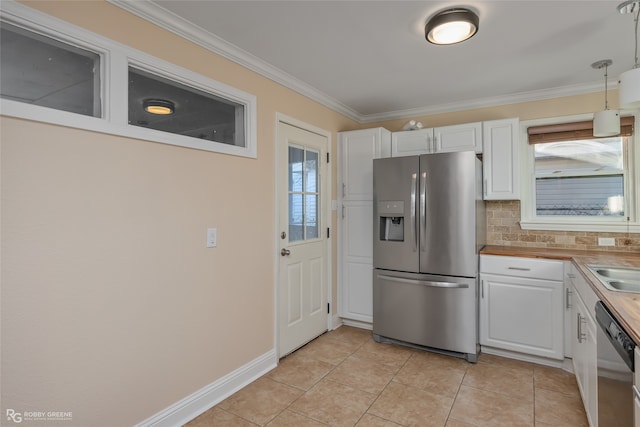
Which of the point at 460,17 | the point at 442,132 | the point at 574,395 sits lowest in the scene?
the point at 574,395

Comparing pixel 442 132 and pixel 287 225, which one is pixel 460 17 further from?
pixel 287 225

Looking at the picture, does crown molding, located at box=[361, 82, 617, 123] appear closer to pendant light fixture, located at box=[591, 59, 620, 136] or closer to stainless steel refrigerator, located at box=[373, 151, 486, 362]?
pendant light fixture, located at box=[591, 59, 620, 136]

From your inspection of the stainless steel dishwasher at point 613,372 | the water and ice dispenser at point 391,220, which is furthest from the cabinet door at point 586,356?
the water and ice dispenser at point 391,220

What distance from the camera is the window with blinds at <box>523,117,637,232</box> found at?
3000 mm

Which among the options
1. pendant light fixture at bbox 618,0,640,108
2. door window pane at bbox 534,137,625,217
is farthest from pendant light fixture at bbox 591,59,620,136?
pendant light fixture at bbox 618,0,640,108

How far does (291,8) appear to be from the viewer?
1.86 meters

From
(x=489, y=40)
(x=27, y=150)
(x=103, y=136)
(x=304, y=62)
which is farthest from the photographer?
(x=304, y=62)

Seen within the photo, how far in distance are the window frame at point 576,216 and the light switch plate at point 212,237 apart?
2.92 metres

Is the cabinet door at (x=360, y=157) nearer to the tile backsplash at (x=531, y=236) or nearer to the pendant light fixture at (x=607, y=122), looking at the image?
the tile backsplash at (x=531, y=236)

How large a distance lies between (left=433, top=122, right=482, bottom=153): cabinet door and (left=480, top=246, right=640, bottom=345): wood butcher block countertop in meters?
1.03

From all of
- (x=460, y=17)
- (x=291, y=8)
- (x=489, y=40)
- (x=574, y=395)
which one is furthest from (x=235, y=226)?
(x=574, y=395)

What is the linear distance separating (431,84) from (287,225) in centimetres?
184

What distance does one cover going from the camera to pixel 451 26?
1945 millimetres

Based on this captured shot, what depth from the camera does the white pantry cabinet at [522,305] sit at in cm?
269
